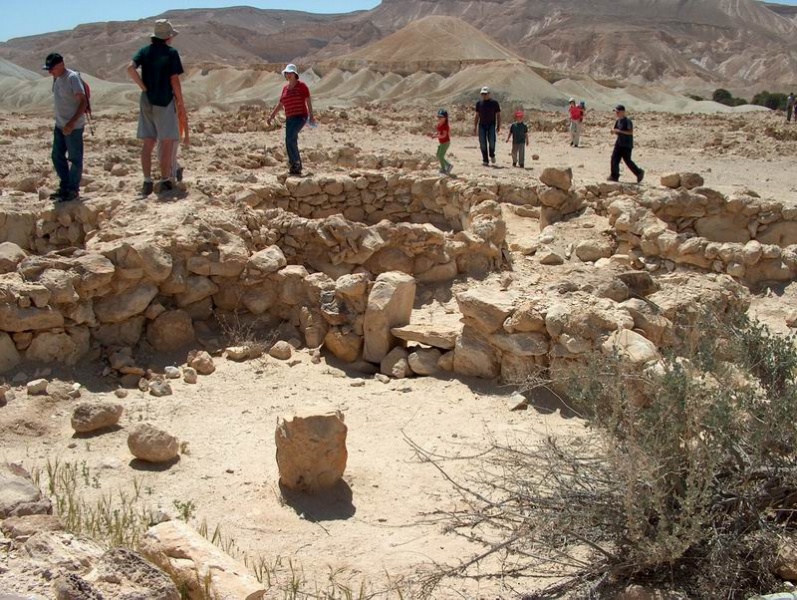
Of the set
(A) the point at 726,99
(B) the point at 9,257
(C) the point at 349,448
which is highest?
(A) the point at 726,99

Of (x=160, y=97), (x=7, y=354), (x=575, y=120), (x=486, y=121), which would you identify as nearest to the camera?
(x=7, y=354)

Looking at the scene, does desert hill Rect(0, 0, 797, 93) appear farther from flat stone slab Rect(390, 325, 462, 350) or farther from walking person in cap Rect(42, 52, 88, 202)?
flat stone slab Rect(390, 325, 462, 350)

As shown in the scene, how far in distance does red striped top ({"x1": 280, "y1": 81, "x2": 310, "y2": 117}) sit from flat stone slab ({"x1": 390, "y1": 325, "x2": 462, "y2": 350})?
4.66 metres

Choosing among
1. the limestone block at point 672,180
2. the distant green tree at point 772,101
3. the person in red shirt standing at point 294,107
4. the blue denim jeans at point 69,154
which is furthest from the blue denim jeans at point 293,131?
the distant green tree at point 772,101

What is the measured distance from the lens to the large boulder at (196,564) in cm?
312

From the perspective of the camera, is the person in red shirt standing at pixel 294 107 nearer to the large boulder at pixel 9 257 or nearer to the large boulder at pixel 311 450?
the large boulder at pixel 9 257

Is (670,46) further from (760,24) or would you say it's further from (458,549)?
(458,549)

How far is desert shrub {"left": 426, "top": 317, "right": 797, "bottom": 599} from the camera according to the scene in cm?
316

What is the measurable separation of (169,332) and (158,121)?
2608 mm

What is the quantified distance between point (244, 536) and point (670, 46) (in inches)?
3348

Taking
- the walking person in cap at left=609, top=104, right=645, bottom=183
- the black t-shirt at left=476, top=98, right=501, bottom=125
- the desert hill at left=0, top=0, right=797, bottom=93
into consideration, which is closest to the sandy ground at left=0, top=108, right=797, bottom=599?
the walking person in cap at left=609, top=104, right=645, bottom=183

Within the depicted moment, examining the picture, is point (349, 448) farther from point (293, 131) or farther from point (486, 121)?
point (486, 121)

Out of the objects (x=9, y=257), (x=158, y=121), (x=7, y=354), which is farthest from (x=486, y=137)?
(x=7, y=354)

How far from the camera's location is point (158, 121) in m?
8.20
